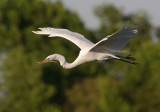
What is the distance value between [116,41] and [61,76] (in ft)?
71.3

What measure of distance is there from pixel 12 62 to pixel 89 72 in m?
5.60

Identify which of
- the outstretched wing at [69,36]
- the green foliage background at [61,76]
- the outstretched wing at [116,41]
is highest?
the outstretched wing at [116,41]

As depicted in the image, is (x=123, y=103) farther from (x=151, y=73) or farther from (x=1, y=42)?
(x=1, y=42)

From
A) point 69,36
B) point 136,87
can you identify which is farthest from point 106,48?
point 136,87

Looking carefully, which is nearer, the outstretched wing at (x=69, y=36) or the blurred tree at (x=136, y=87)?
the outstretched wing at (x=69, y=36)

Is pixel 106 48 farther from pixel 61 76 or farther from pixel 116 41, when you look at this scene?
pixel 61 76

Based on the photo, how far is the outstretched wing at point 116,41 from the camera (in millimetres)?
10100

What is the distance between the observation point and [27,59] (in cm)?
2883

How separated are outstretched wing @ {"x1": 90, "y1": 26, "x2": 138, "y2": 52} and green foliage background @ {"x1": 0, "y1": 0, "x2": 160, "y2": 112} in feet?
37.6

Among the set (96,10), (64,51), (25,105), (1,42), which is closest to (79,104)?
(25,105)

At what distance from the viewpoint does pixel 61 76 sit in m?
32.2

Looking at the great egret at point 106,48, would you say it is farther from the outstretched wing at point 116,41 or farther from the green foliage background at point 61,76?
the green foliage background at point 61,76

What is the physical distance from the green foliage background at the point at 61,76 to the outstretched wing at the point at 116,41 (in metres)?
11.4

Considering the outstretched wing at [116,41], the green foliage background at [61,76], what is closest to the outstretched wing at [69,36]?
the outstretched wing at [116,41]
